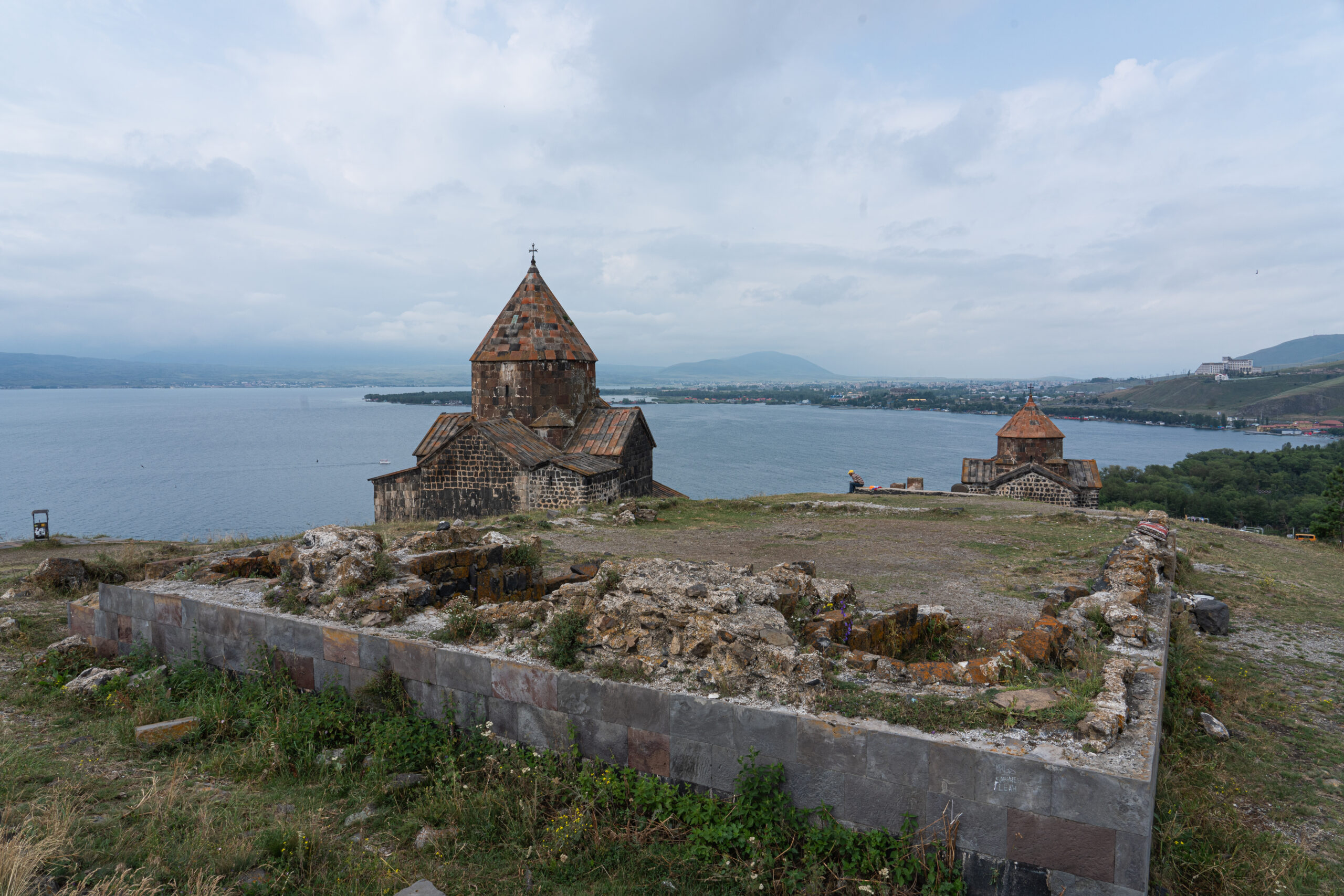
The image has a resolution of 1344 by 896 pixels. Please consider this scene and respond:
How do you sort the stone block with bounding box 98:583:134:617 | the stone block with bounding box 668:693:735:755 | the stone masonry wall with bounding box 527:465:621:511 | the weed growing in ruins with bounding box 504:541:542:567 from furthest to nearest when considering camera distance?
the stone masonry wall with bounding box 527:465:621:511, the weed growing in ruins with bounding box 504:541:542:567, the stone block with bounding box 98:583:134:617, the stone block with bounding box 668:693:735:755

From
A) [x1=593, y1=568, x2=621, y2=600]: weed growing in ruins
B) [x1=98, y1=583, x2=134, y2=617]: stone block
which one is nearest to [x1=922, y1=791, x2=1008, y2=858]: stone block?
[x1=593, y1=568, x2=621, y2=600]: weed growing in ruins

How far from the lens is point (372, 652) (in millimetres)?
4969

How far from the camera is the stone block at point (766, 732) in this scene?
3.62 m

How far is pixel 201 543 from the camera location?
42.9 ft

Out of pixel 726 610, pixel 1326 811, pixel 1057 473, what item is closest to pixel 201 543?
pixel 726 610

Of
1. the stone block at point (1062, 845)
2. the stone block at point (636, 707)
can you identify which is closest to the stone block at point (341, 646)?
the stone block at point (636, 707)

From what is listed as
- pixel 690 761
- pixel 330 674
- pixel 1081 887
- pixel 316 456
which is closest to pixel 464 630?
pixel 330 674

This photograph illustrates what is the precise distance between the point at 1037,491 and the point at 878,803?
2391 centimetres

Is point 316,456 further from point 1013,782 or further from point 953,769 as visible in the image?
point 1013,782

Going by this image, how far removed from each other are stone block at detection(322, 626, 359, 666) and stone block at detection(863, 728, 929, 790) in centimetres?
373

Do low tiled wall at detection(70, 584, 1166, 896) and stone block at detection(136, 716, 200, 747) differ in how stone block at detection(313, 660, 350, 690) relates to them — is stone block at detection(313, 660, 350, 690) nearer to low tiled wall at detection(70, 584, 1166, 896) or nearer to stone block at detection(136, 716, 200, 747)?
low tiled wall at detection(70, 584, 1166, 896)

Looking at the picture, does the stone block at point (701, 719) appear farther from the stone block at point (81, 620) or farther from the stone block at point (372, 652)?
the stone block at point (81, 620)

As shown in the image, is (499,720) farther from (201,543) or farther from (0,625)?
(201,543)

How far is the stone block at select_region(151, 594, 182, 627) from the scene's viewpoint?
5969 mm
